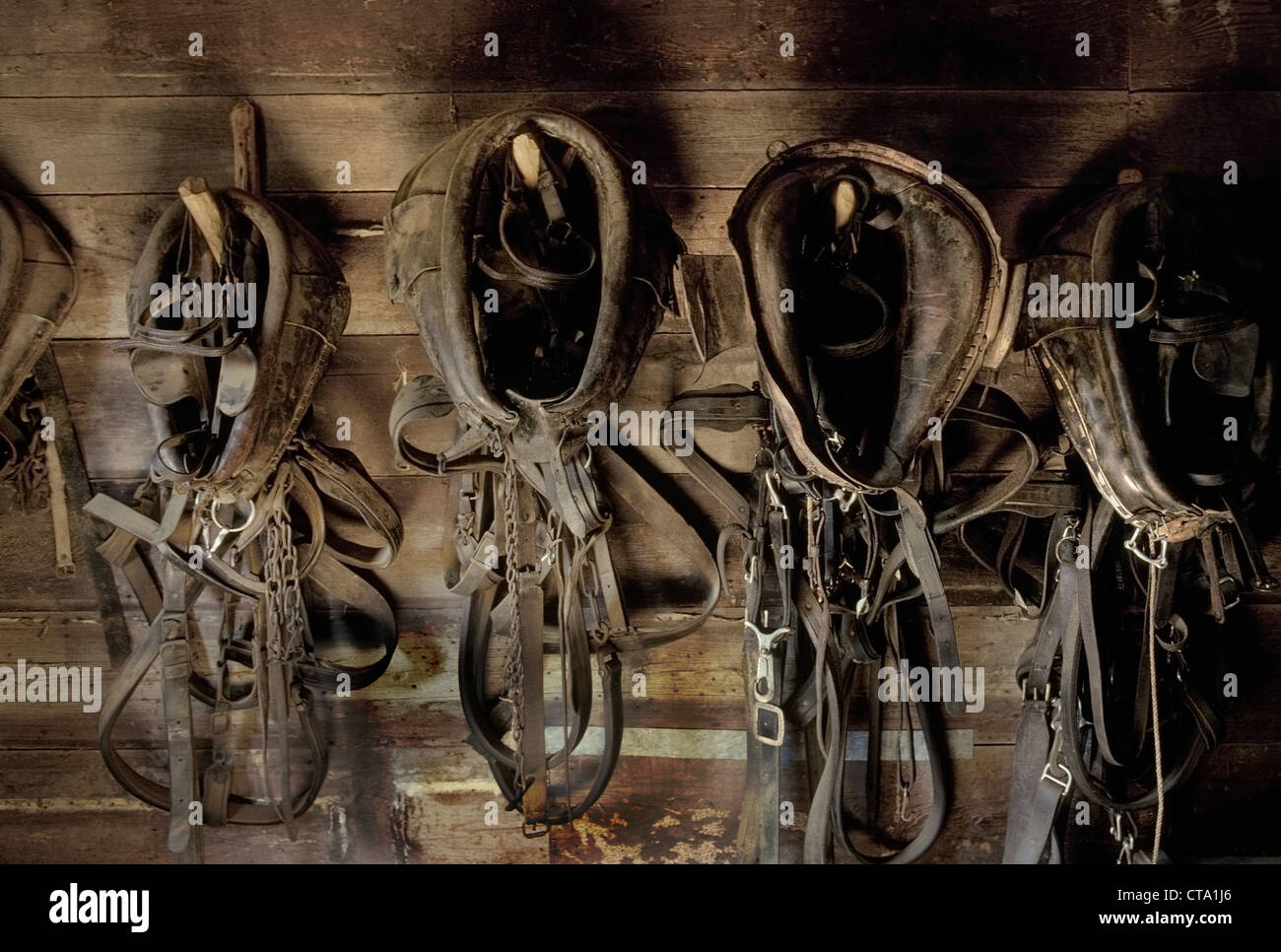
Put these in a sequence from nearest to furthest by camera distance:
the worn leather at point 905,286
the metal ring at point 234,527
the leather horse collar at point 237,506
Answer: the worn leather at point 905,286 → the leather horse collar at point 237,506 → the metal ring at point 234,527

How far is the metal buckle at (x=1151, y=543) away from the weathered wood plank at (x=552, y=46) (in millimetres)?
930

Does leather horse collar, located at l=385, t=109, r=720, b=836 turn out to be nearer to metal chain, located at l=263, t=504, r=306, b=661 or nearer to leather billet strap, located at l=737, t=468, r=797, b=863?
leather billet strap, located at l=737, t=468, r=797, b=863

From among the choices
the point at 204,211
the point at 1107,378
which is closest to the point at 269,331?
the point at 204,211

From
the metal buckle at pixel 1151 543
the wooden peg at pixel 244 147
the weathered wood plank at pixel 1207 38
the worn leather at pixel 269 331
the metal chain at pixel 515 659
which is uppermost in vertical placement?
the weathered wood plank at pixel 1207 38

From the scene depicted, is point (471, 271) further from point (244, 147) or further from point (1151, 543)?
point (1151, 543)

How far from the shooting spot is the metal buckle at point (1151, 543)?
5.36 ft

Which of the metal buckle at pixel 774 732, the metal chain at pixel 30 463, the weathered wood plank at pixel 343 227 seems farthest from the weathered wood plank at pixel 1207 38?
the metal chain at pixel 30 463

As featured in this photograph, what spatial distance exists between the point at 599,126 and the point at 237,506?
3.72 ft

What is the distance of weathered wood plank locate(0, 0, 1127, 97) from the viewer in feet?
5.65

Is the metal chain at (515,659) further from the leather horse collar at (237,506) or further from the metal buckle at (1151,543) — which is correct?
the metal buckle at (1151,543)

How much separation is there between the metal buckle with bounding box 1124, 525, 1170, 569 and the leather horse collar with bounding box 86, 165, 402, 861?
1.53m

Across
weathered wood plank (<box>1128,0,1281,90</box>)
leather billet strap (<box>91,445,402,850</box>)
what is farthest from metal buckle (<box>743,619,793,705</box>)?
weathered wood plank (<box>1128,0,1281,90</box>)

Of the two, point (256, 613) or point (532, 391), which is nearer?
point (532, 391)

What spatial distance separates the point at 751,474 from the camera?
6.00 feet
